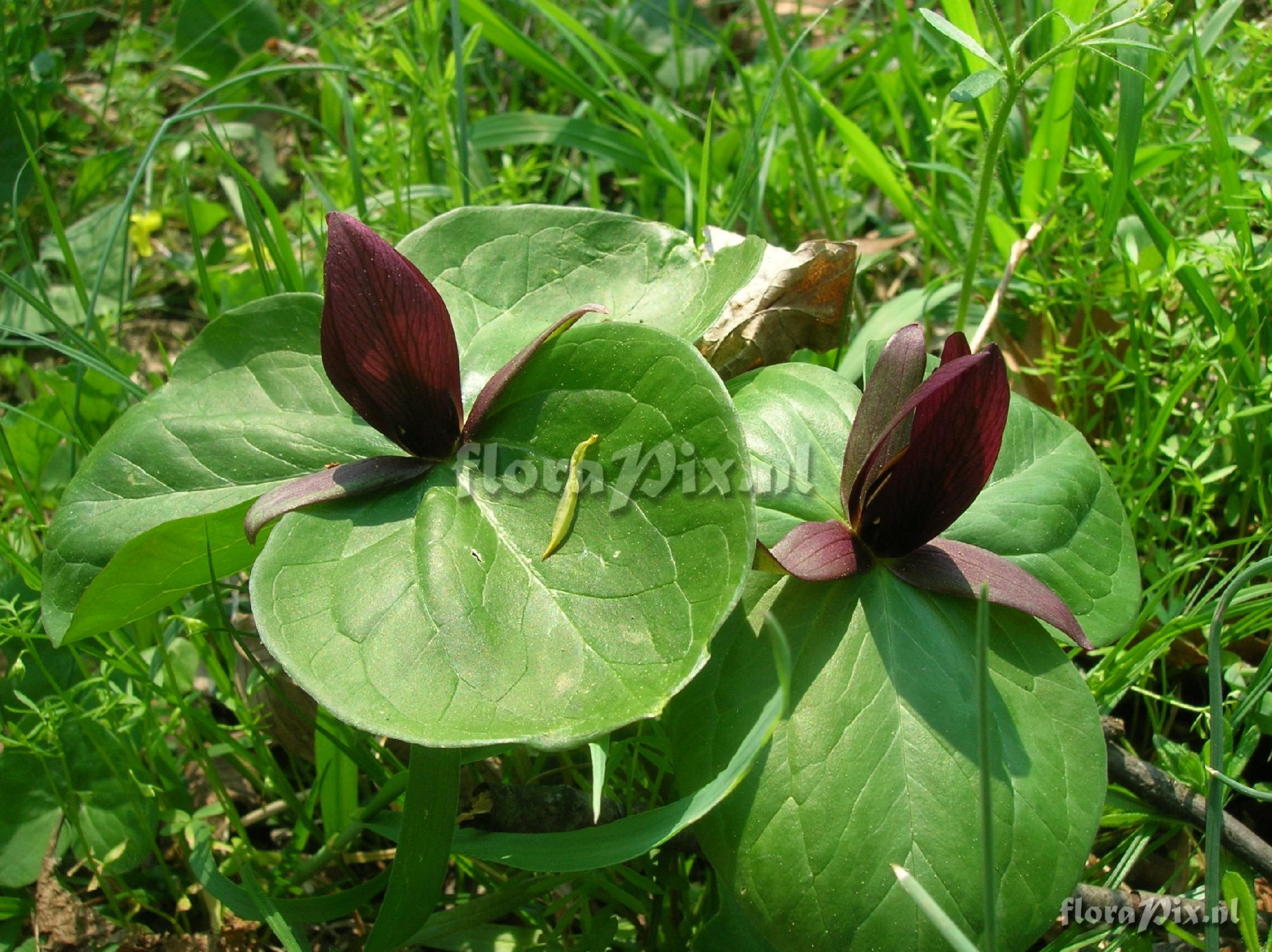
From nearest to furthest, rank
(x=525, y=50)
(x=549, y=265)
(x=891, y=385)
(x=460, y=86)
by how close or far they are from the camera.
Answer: (x=891, y=385), (x=549, y=265), (x=460, y=86), (x=525, y=50)

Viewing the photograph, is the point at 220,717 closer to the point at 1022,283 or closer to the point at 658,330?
the point at 658,330

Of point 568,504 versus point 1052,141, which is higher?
Result: point 1052,141

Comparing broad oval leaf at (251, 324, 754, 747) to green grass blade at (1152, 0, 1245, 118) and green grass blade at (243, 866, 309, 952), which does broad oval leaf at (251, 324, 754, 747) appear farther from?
green grass blade at (1152, 0, 1245, 118)

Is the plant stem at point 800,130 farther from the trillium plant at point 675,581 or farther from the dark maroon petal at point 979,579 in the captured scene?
the dark maroon petal at point 979,579

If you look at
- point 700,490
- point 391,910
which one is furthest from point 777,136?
point 391,910

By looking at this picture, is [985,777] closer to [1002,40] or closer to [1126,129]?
[1002,40]

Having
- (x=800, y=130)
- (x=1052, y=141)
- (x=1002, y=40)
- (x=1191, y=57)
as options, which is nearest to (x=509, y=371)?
(x=1002, y=40)

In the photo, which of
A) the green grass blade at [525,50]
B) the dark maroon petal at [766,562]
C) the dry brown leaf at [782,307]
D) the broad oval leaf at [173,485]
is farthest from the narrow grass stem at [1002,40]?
the green grass blade at [525,50]

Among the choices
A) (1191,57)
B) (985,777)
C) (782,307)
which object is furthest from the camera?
(1191,57)
